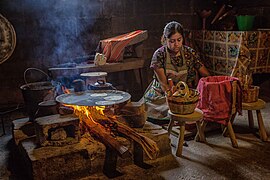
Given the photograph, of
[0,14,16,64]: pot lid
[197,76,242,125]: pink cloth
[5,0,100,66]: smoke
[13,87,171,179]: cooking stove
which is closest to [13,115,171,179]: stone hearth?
[13,87,171,179]: cooking stove

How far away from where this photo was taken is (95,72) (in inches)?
190

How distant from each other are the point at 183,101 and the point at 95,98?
95 cm

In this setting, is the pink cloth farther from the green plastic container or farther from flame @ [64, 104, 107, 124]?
the green plastic container

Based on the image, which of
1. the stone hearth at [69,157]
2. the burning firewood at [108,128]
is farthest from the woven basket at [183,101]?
the burning firewood at [108,128]

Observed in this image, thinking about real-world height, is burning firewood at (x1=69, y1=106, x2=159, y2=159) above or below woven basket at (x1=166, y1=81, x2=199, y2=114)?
below

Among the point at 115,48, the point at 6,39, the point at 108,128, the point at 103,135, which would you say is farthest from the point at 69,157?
the point at 6,39

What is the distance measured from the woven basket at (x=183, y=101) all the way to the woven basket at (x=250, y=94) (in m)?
0.76

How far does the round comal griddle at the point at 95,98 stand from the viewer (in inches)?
126

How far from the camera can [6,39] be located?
517 cm

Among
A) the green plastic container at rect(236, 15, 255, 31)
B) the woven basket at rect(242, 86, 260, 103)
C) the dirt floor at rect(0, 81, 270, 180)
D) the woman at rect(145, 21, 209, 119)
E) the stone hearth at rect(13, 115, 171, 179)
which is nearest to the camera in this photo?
the stone hearth at rect(13, 115, 171, 179)

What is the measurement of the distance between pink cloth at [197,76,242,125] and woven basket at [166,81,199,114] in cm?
32

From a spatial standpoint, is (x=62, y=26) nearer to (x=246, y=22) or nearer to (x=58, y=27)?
(x=58, y=27)

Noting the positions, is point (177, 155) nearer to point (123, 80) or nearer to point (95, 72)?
point (95, 72)

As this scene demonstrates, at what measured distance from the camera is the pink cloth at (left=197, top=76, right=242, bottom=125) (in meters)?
3.57
